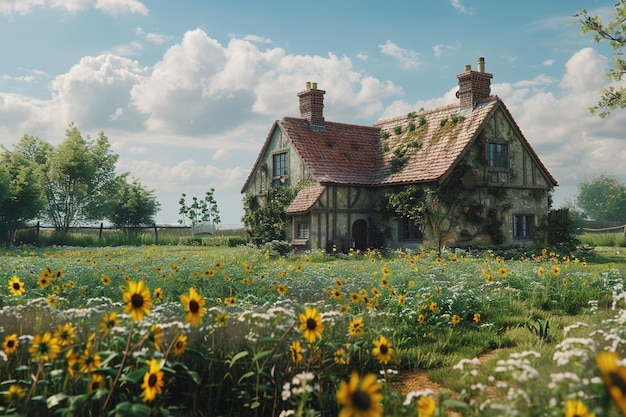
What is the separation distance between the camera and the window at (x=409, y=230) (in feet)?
82.1

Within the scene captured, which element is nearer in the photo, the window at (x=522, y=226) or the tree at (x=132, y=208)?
the window at (x=522, y=226)

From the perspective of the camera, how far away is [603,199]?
87.0 m

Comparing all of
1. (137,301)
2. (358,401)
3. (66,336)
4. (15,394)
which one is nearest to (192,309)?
(137,301)

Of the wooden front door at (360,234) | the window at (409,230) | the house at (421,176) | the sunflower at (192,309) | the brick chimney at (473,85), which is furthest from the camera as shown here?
the wooden front door at (360,234)

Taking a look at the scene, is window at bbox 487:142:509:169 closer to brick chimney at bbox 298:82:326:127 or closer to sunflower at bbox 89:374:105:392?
brick chimney at bbox 298:82:326:127

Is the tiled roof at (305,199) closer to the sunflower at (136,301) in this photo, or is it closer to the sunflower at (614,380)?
the sunflower at (136,301)

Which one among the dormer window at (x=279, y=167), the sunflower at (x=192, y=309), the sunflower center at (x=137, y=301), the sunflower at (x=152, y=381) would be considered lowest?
the sunflower at (x=152, y=381)

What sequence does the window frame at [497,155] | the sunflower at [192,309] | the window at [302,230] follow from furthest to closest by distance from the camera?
the window frame at [497,155], the window at [302,230], the sunflower at [192,309]

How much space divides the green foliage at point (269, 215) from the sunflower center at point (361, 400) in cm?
2376

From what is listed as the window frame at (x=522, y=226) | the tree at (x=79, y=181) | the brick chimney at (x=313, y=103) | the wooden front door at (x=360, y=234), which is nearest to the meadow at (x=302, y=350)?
the wooden front door at (x=360, y=234)

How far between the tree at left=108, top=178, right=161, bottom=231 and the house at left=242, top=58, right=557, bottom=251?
28.1m

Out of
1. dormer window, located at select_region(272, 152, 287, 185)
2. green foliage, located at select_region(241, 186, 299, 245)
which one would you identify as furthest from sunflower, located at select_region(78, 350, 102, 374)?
dormer window, located at select_region(272, 152, 287, 185)

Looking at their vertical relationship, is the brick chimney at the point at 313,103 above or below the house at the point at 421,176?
above

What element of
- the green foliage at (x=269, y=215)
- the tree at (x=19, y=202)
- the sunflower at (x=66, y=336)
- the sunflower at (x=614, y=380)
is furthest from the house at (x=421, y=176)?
the sunflower at (x=614, y=380)
